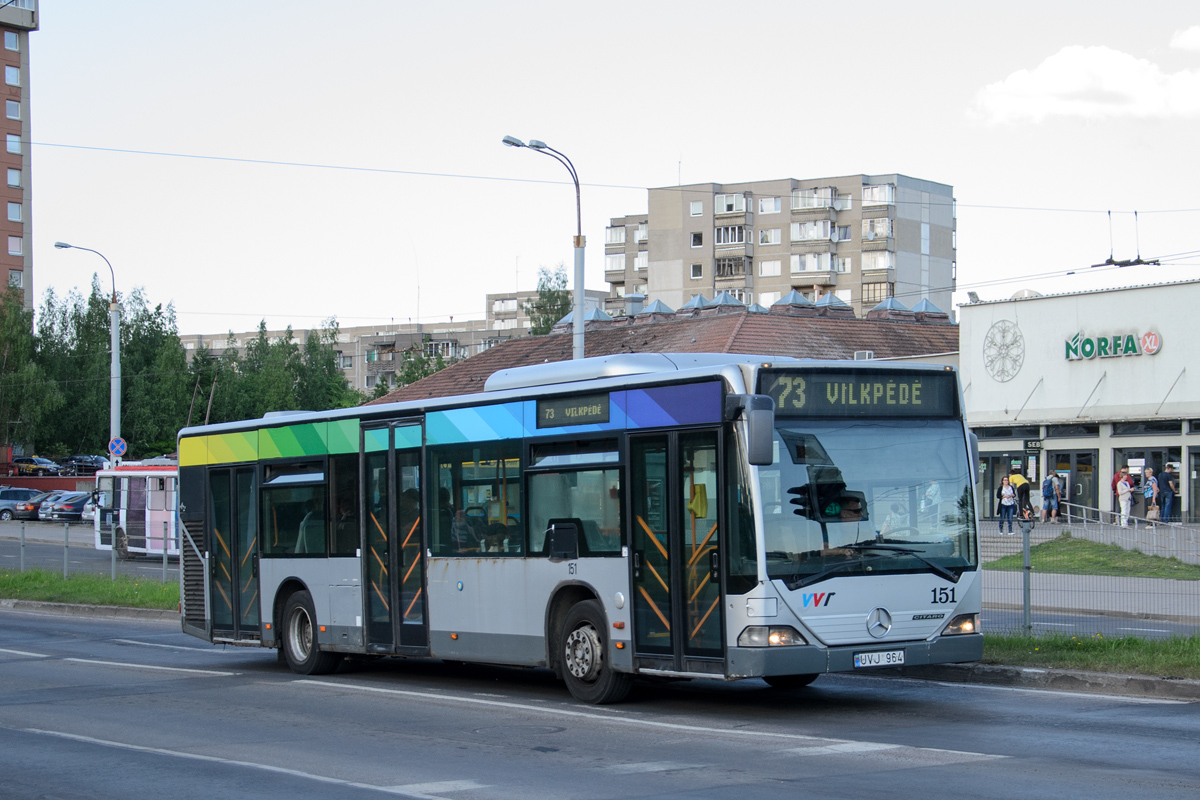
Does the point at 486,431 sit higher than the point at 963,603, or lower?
higher

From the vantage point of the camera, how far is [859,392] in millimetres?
11602

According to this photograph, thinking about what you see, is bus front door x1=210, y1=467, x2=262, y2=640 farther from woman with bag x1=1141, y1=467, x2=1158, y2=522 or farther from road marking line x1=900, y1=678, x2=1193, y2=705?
woman with bag x1=1141, y1=467, x2=1158, y2=522

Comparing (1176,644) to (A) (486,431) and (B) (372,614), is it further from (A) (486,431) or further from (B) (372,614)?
(B) (372,614)

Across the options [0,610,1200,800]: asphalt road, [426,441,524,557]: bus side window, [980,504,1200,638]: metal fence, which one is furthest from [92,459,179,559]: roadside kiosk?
[426,441,524,557]: bus side window

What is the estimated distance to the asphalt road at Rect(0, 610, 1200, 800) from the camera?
839cm

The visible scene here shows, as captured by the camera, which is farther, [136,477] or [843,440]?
[136,477]

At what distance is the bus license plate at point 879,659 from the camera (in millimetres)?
11078

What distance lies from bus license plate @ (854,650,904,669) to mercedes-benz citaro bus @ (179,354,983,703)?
0.02 meters

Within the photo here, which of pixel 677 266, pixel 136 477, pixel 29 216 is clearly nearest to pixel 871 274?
pixel 677 266

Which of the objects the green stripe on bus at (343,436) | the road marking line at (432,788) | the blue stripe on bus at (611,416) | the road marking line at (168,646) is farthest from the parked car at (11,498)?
the road marking line at (432,788)

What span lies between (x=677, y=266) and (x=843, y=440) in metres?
97.5

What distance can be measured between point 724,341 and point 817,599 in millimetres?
36535

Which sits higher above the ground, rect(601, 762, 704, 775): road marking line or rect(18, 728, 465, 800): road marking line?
rect(601, 762, 704, 775): road marking line

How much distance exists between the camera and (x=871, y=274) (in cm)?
10656
